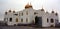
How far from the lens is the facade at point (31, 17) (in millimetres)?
7308

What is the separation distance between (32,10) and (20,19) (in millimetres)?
876

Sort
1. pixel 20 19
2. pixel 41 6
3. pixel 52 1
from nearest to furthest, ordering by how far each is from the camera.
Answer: pixel 52 1
pixel 41 6
pixel 20 19

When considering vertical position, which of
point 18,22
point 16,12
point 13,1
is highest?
point 13,1

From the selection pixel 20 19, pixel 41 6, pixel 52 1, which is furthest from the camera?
pixel 20 19

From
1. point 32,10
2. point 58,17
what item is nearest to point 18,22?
point 32,10

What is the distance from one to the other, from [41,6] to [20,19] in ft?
4.82

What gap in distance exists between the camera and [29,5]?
7.97m

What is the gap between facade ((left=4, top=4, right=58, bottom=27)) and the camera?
7308 mm

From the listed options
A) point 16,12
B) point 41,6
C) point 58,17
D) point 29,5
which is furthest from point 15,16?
point 58,17

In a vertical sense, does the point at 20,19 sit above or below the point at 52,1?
below

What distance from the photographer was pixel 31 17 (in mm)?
7707

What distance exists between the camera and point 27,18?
7.71m

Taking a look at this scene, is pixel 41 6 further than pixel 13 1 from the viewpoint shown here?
Yes

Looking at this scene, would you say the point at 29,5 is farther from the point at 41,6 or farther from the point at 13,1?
the point at 13,1
